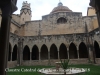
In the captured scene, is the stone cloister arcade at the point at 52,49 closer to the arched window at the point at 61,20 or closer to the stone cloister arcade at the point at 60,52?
the stone cloister arcade at the point at 60,52

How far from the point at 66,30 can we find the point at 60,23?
6.54ft

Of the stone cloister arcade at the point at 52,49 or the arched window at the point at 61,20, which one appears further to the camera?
the arched window at the point at 61,20

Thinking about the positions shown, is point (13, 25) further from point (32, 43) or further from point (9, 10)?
point (9, 10)

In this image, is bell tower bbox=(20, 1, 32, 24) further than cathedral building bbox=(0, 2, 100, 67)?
Yes

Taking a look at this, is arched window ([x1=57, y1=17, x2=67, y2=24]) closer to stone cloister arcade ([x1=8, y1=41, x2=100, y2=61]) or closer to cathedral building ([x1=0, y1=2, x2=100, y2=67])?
cathedral building ([x1=0, y1=2, x2=100, y2=67])

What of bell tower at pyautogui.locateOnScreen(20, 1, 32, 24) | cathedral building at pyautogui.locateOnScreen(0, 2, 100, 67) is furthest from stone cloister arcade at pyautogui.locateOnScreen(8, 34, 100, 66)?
bell tower at pyautogui.locateOnScreen(20, 1, 32, 24)

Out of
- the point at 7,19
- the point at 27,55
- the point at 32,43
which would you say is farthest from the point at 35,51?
the point at 7,19

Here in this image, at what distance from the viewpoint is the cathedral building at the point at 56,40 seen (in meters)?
19.3

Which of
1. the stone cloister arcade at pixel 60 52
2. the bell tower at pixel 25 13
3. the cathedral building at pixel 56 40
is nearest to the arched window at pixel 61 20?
the cathedral building at pixel 56 40

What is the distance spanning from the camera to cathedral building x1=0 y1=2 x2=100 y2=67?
63.4 ft

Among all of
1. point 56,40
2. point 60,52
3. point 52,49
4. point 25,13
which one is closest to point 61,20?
point 56,40

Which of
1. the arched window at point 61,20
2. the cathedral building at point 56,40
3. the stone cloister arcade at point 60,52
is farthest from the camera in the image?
the arched window at point 61,20

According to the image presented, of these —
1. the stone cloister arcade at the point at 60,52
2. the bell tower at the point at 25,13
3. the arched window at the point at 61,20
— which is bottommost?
the stone cloister arcade at the point at 60,52

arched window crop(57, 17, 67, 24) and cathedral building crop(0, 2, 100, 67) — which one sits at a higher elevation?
arched window crop(57, 17, 67, 24)
